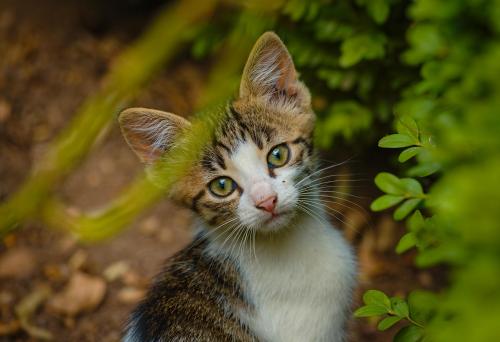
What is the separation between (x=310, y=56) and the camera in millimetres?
3744

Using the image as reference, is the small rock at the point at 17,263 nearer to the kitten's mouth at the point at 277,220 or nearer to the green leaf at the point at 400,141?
the kitten's mouth at the point at 277,220

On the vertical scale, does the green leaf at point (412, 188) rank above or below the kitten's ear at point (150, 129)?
below

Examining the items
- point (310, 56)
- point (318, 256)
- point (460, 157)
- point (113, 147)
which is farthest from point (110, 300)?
point (460, 157)

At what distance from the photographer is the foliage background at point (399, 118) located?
1.30 metres

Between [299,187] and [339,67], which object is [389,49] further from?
[299,187]

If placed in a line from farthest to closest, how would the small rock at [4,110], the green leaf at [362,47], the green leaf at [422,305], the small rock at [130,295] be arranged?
the small rock at [4,110]
the small rock at [130,295]
the green leaf at [362,47]
the green leaf at [422,305]

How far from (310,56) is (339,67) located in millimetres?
183

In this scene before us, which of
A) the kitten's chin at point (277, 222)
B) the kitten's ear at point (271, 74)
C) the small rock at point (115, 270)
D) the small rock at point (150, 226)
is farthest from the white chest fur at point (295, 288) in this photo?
the small rock at point (150, 226)

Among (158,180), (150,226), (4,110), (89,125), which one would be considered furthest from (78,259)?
(89,125)

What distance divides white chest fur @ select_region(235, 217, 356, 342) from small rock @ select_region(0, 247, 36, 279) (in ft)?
6.25

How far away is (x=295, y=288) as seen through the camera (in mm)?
2924

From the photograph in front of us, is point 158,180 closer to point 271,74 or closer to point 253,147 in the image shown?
point 253,147

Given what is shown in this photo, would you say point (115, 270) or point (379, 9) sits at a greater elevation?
point (379, 9)

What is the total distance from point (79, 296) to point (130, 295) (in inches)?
12.7
